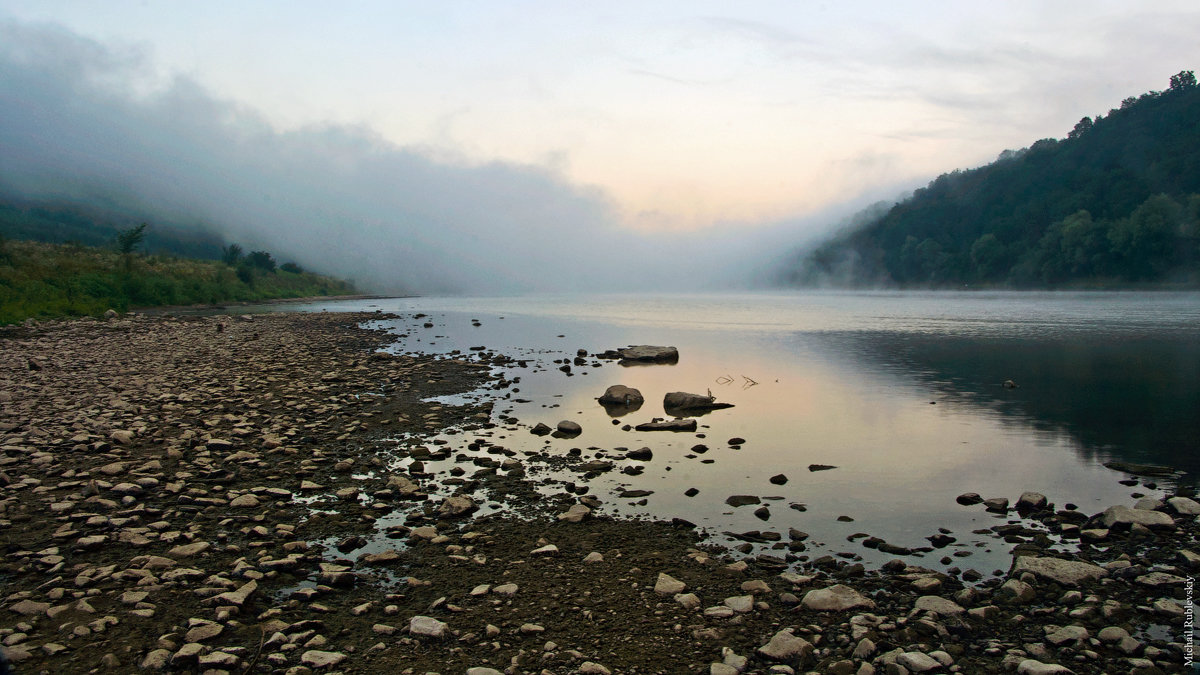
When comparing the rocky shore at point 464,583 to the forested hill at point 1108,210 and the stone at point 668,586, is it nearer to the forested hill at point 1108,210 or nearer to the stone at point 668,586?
the stone at point 668,586

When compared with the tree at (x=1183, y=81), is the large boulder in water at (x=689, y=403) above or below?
below

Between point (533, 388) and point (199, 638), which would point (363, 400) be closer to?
point (533, 388)

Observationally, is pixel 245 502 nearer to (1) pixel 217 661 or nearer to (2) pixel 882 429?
(1) pixel 217 661

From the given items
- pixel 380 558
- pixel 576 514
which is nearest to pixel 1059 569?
pixel 576 514

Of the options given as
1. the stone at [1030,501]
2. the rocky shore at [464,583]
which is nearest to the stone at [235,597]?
the rocky shore at [464,583]

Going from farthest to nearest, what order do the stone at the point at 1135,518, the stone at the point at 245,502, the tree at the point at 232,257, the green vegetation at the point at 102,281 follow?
the tree at the point at 232,257 < the green vegetation at the point at 102,281 < the stone at the point at 245,502 < the stone at the point at 1135,518

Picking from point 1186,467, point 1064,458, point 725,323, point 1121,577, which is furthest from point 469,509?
point 725,323

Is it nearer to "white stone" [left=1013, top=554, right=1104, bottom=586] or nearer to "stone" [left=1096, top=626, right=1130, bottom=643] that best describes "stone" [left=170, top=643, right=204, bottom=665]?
"stone" [left=1096, top=626, right=1130, bottom=643]

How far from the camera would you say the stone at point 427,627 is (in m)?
5.95

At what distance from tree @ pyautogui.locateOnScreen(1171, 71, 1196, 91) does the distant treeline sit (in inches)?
9169

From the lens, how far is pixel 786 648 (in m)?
5.74

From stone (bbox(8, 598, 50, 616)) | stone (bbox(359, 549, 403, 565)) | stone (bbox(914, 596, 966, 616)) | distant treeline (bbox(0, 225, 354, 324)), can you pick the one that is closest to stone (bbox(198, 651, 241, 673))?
stone (bbox(8, 598, 50, 616))

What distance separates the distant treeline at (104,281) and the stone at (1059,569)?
53309 mm

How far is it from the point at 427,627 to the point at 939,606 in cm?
506
